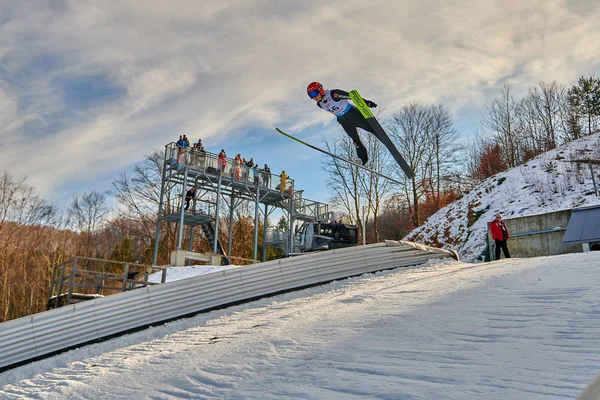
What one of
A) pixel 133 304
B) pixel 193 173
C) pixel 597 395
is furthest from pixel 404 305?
pixel 193 173

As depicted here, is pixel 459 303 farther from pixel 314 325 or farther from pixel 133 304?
pixel 133 304

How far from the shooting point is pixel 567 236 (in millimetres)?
15359

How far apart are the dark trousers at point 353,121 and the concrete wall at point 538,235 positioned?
8052 mm

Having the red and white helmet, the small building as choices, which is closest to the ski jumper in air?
the red and white helmet

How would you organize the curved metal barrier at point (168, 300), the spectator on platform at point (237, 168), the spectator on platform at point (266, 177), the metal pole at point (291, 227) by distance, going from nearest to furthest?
the curved metal barrier at point (168, 300), the metal pole at point (291, 227), the spectator on platform at point (237, 168), the spectator on platform at point (266, 177)

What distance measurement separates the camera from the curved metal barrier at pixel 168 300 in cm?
779

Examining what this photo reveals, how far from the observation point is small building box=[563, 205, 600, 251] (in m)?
14.6

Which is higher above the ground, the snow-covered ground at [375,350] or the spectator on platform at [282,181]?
the spectator on platform at [282,181]

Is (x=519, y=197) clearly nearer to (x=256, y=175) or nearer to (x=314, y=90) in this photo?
(x=314, y=90)

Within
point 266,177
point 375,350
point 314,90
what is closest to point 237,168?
point 266,177

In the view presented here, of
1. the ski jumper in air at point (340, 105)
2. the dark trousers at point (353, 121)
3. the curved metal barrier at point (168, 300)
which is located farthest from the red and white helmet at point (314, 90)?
the curved metal barrier at point (168, 300)

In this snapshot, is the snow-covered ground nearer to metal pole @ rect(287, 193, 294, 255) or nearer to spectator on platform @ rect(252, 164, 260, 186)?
metal pole @ rect(287, 193, 294, 255)

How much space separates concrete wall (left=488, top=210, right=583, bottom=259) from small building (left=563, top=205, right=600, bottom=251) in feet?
3.15

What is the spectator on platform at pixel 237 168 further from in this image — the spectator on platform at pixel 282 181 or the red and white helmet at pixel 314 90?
the red and white helmet at pixel 314 90
